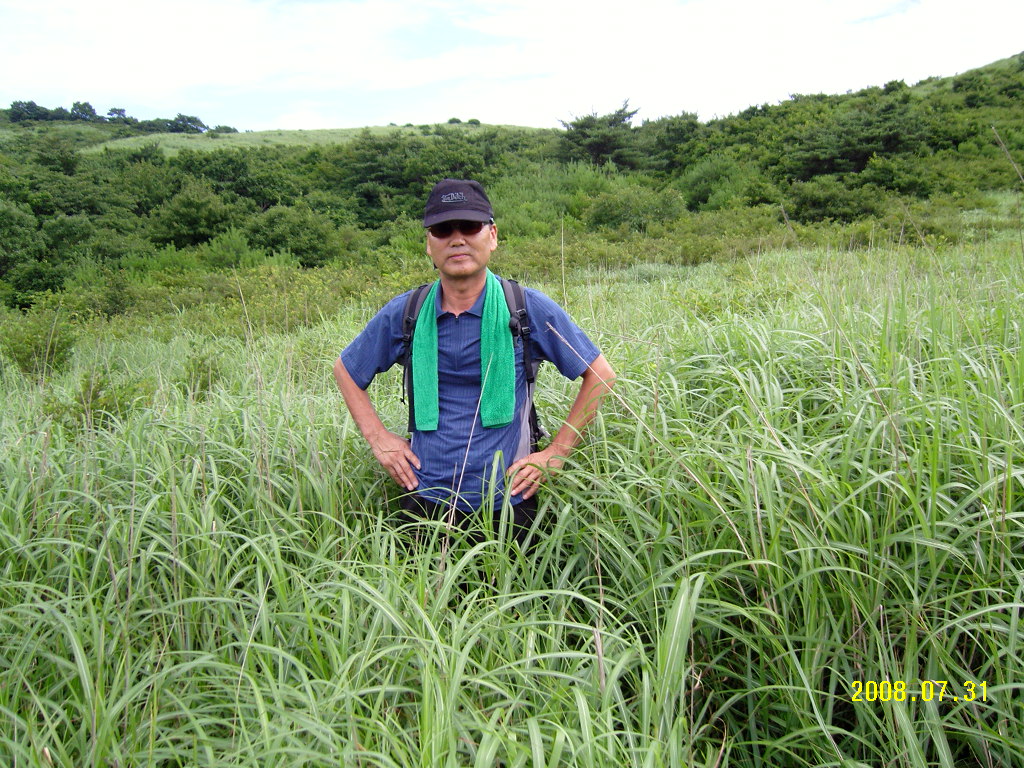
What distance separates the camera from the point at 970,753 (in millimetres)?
1660

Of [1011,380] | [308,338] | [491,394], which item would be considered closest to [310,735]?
[491,394]

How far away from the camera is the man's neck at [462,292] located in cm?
237

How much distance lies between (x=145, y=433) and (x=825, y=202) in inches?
757

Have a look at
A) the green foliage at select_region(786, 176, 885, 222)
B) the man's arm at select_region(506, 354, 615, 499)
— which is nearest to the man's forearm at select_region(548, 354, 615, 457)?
the man's arm at select_region(506, 354, 615, 499)

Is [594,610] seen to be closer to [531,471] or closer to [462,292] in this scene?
[531,471]

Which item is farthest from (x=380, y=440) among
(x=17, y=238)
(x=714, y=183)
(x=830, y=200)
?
(x=714, y=183)

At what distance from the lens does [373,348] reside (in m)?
2.51

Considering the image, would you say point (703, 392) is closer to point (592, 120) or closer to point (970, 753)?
point (970, 753)

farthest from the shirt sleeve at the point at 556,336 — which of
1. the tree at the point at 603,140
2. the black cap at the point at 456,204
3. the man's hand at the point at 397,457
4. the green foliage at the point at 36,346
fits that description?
the tree at the point at 603,140

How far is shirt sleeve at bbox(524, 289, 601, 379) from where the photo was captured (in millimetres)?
2363

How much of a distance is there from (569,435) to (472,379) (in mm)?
404

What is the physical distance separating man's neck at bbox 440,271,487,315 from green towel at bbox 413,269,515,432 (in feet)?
0.12
